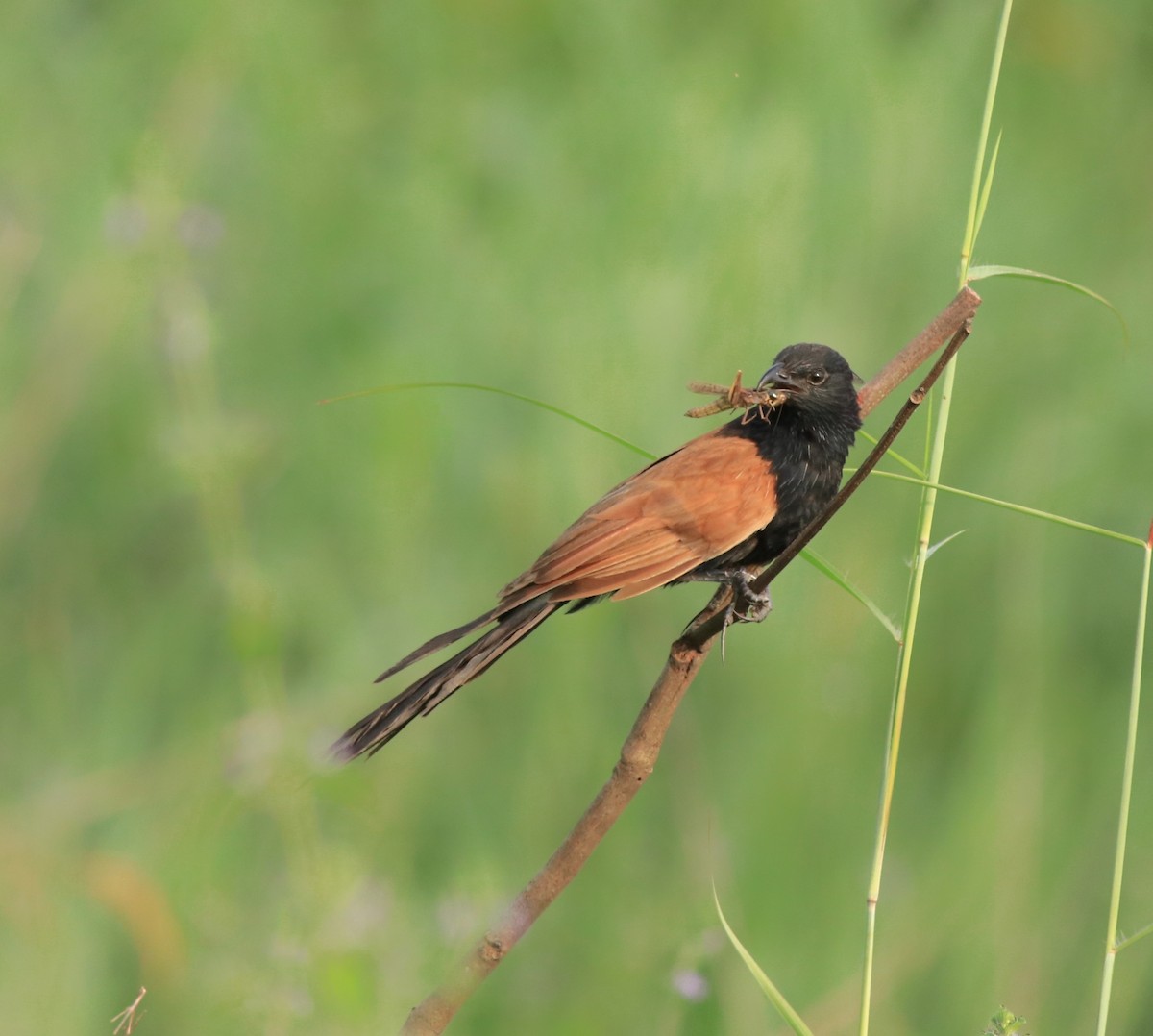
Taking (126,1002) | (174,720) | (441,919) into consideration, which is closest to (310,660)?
(174,720)

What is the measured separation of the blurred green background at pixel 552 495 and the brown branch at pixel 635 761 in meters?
0.61

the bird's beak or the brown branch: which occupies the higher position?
the bird's beak

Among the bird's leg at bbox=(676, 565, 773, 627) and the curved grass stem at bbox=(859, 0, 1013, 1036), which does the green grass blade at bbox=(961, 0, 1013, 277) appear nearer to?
the curved grass stem at bbox=(859, 0, 1013, 1036)

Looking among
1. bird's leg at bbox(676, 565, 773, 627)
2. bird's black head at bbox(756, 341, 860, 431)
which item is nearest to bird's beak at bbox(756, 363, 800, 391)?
bird's black head at bbox(756, 341, 860, 431)

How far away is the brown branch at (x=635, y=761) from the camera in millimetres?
1037

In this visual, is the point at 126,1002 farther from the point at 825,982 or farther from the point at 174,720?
the point at 825,982

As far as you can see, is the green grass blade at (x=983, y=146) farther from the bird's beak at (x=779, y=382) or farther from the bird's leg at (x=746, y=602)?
the bird's beak at (x=779, y=382)

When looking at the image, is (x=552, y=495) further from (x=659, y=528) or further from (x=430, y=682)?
(x=430, y=682)

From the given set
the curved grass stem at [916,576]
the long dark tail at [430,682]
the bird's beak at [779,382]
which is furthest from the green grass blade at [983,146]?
the bird's beak at [779,382]

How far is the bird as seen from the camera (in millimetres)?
1762

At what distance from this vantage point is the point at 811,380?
213 centimetres

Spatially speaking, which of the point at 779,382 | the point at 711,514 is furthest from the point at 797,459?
the point at 711,514

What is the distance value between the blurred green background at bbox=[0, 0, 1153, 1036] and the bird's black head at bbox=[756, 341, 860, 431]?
2.06 ft

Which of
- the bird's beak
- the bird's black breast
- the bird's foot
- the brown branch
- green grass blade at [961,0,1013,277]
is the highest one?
the bird's beak
